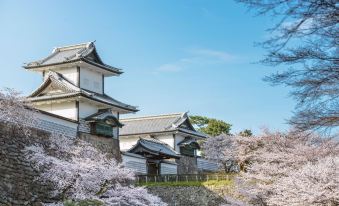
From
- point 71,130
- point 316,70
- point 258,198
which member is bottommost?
point 258,198

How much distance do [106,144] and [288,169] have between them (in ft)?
28.1

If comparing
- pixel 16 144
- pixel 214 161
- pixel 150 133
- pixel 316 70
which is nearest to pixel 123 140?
pixel 150 133

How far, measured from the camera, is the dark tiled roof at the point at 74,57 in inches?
945

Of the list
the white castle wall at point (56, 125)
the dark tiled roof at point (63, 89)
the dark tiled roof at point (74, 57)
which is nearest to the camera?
the white castle wall at point (56, 125)

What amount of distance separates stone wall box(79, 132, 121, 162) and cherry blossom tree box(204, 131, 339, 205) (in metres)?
6.44

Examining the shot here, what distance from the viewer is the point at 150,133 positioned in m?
35.8

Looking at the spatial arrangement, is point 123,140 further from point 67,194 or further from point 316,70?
point 316,70

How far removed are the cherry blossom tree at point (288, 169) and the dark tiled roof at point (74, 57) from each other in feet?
28.2

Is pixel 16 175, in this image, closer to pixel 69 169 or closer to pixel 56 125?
pixel 69 169

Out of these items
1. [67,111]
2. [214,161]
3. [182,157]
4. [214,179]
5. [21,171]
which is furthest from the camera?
[214,161]

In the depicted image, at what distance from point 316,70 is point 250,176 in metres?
19.1

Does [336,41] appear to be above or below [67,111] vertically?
below

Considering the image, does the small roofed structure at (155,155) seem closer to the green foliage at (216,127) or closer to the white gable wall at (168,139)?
the white gable wall at (168,139)

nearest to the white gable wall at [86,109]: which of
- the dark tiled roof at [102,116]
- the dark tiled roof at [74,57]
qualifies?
the dark tiled roof at [102,116]
